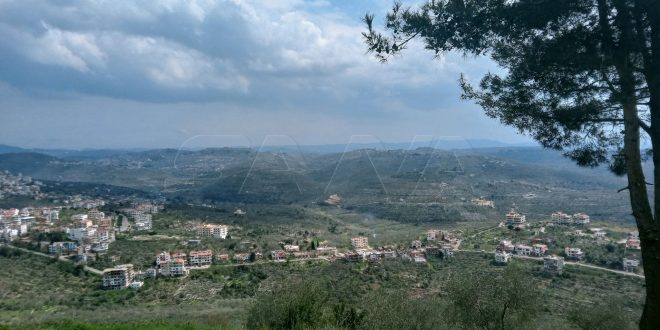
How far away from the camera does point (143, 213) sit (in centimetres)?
4075

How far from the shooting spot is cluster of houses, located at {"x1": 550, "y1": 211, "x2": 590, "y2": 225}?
33406mm

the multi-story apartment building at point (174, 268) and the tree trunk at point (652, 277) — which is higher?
the tree trunk at point (652, 277)

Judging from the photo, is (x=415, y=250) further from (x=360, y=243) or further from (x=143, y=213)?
(x=143, y=213)

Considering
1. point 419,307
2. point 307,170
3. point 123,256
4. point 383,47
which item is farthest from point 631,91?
point 307,170

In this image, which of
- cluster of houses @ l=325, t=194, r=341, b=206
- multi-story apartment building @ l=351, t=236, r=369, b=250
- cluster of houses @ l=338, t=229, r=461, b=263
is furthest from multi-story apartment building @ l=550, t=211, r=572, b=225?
cluster of houses @ l=325, t=194, r=341, b=206

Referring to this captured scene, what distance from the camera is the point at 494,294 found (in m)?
9.45

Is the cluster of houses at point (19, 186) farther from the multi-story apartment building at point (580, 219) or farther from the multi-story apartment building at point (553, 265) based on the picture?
the multi-story apartment building at point (580, 219)

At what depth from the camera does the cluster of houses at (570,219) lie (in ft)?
110

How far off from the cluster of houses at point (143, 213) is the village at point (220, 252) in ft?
0.27

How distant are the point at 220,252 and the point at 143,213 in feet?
47.2

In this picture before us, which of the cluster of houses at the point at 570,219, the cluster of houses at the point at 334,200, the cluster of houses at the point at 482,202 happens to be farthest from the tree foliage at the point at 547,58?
the cluster of houses at the point at 334,200

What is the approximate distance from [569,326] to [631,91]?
22.9 feet

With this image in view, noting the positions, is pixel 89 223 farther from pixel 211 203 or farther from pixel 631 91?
pixel 631 91

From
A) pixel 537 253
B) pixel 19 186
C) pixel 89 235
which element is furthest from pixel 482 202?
pixel 19 186
